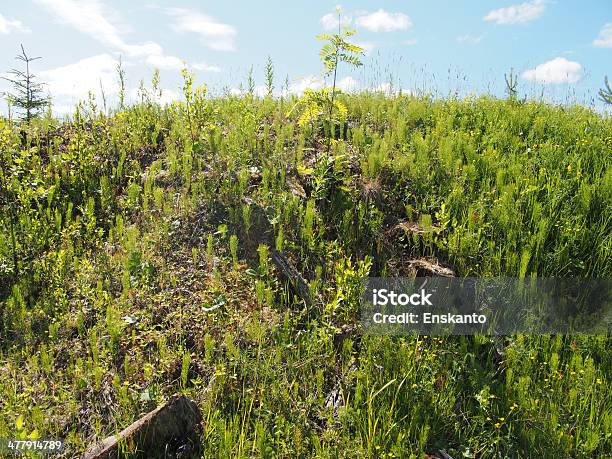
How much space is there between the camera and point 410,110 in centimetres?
898

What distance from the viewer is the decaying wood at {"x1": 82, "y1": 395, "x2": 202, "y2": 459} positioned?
163 inches

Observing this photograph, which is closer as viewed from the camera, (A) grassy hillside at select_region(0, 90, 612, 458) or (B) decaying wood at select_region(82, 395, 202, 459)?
(B) decaying wood at select_region(82, 395, 202, 459)

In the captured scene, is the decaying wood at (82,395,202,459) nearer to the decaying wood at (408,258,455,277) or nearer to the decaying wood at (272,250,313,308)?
the decaying wood at (272,250,313,308)

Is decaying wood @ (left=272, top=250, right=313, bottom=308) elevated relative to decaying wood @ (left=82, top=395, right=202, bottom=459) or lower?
elevated

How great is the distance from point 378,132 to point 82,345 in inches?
216

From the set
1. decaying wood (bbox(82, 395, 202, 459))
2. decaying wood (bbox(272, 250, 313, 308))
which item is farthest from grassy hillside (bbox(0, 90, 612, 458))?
decaying wood (bbox(82, 395, 202, 459))

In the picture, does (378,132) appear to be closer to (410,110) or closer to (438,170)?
(410,110)

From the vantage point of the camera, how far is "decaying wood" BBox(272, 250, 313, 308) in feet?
18.7

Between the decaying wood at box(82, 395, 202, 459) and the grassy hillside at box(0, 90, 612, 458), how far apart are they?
0.22 meters

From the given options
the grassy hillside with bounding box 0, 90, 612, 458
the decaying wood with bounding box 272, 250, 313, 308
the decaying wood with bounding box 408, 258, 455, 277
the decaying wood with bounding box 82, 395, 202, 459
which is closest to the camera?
the decaying wood with bounding box 82, 395, 202, 459

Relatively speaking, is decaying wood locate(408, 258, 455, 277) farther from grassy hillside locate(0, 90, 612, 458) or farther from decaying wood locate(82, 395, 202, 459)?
decaying wood locate(82, 395, 202, 459)

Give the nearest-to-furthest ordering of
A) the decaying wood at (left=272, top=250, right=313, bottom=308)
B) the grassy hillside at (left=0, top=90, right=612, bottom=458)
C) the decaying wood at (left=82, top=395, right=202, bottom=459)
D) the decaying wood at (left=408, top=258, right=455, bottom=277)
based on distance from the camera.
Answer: the decaying wood at (left=82, top=395, right=202, bottom=459) < the grassy hillside at (left=0, top=90, right=612, bottom=458) < the decaying wood at (left=272, top=250, right=313, bottom=308) < the decaying wood at (left=408, top=258, right=455, bottom=277)

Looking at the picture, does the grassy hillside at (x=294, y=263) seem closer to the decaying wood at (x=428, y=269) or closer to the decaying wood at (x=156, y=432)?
the decaying wood at (x=428, y=269)

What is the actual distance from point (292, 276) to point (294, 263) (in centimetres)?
32
